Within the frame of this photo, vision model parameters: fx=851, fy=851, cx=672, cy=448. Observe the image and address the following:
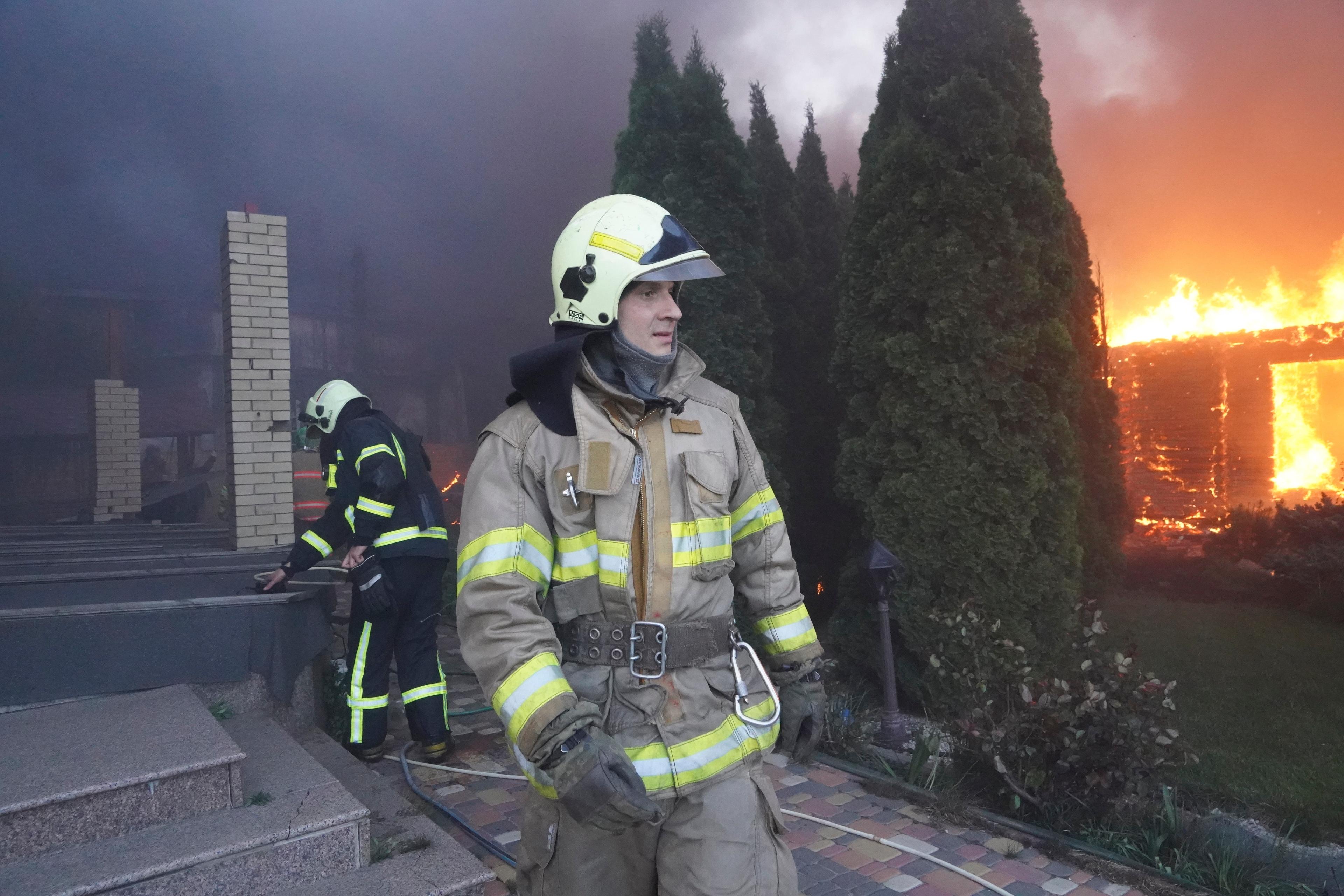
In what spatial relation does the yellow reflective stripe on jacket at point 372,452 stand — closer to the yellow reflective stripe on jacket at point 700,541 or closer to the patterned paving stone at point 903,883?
the yellow reflective stripe on jacket at point 700,541

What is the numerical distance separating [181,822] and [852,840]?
270cm

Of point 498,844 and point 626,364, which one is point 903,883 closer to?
point 498,844

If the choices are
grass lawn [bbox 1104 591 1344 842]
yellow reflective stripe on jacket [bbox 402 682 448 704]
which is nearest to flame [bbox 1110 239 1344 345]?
grass lawn [bbox 1104 591 1344 842]

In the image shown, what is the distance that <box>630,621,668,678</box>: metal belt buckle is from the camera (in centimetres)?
200

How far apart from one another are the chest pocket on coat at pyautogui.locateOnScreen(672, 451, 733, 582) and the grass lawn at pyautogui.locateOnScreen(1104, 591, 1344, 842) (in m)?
3.50

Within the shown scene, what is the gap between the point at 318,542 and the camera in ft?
15.3

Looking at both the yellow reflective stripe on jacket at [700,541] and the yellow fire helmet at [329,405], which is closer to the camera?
the yellow reflective stripe on jacket at [700,541]

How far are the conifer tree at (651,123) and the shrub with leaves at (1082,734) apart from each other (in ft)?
15.1

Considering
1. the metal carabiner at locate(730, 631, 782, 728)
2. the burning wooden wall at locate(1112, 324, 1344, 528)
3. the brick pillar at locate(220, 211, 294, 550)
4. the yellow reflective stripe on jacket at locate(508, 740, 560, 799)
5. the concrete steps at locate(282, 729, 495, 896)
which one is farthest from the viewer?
the burning wooden wall at locate(1112, 324, 1344, 528)

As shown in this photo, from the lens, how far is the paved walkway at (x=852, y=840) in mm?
3402

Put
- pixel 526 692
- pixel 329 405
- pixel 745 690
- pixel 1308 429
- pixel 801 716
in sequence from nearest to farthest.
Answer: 1. pixel 526 692
2. pixel 745 690
3. pixel 801 716
4. pixel 329 405
5. pixel 1308 429

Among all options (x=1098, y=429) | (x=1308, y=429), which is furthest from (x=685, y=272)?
(x=1308, y=429)

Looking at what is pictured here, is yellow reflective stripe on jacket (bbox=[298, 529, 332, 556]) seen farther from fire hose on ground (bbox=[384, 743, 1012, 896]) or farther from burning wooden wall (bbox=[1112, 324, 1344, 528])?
burning wooden wall (bbox=[1112, 324, 1344, 528])

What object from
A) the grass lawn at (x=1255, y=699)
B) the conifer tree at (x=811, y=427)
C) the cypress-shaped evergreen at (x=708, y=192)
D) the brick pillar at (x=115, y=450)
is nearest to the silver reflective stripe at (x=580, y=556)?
the grass lawn at (x=1255, y=699)
